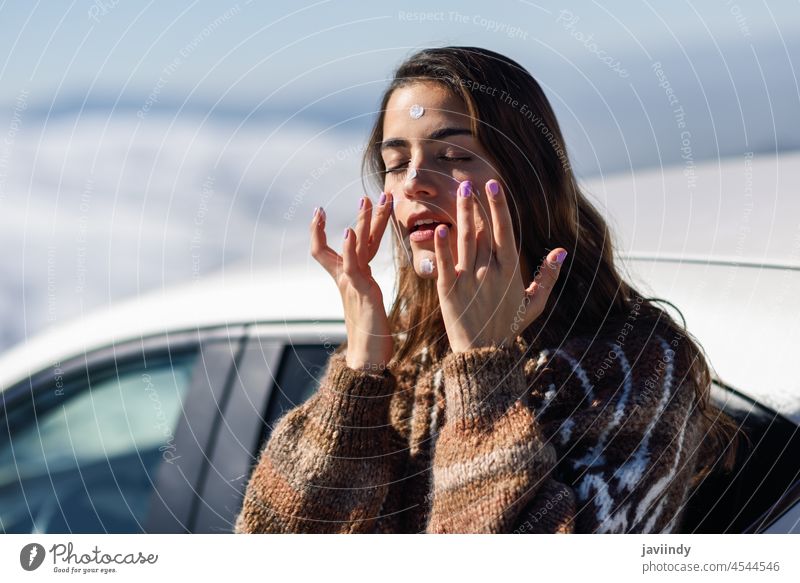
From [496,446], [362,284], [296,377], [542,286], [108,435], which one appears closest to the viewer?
[496,446]

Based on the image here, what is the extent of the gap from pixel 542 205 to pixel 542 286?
0.22 m

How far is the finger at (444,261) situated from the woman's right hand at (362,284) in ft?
0.59

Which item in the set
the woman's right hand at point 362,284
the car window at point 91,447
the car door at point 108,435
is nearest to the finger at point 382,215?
the woman's right hand at point 362,284

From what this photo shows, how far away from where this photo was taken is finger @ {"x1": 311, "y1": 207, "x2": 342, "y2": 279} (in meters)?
2.00

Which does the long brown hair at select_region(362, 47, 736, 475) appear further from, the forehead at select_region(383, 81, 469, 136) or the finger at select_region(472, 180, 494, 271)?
the finger at select_region(472, 180, 494, 271)

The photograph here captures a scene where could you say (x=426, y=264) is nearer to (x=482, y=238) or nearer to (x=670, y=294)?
(x=482, y=238)

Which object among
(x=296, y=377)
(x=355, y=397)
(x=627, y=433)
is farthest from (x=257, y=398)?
(x=627, y=433)

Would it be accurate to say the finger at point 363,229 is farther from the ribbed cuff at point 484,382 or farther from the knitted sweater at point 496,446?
the ribbed cuff at point 484,382

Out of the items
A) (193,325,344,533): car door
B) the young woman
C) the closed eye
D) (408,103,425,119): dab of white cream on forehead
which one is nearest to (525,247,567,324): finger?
the young woman

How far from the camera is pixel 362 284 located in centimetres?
195

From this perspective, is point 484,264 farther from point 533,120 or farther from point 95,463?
point 95,463

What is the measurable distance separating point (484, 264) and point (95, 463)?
1.19 metres

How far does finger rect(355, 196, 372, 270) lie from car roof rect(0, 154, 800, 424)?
9.6 inches

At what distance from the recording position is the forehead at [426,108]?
187 cm
